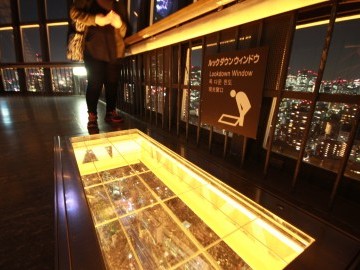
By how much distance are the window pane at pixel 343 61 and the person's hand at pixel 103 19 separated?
1.66 metres

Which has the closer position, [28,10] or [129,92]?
[129,92]

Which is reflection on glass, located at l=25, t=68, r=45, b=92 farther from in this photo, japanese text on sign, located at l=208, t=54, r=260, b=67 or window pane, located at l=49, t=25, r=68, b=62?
japanese text on sign, located at l=208, t=54, r=260, b=67

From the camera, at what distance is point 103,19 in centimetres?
173

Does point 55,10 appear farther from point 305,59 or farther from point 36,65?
point 305,59

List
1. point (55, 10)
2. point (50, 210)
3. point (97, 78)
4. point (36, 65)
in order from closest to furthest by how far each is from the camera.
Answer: point (50, 210) < point (97, 78) < point (36, 65) < point (55, 10)

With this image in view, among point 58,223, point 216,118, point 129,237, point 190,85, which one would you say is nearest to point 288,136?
point 216,118

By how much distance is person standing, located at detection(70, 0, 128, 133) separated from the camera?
5.67 feet

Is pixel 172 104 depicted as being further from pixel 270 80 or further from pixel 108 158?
pixel 270 80

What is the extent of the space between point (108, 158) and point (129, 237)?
93 cm

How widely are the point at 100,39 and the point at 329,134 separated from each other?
1938mm

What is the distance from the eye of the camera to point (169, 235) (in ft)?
3.01

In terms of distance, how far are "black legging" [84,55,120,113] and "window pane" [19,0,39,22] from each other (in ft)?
20.5

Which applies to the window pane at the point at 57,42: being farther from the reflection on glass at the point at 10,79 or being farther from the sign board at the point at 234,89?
the sign board at the point at 234,89

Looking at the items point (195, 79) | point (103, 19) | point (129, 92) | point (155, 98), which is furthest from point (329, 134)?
point (129, 92)
